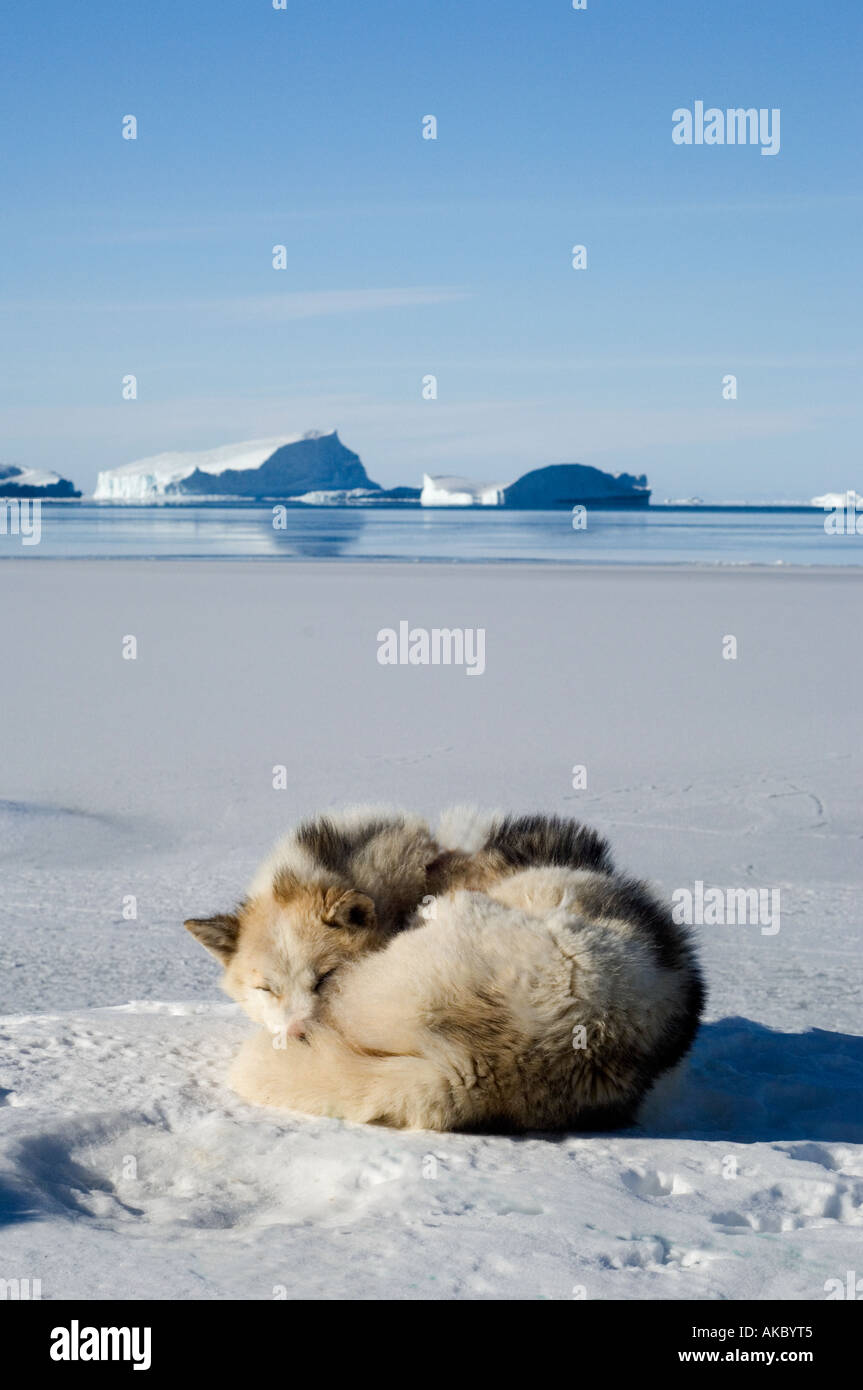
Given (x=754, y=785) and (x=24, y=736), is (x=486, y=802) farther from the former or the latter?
(x=24, y=736)

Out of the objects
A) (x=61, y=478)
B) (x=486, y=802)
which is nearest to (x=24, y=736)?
(x=486, y=802)

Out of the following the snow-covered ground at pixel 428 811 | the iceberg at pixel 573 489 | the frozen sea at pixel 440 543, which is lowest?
the snow-covered ground at pixel 428 811

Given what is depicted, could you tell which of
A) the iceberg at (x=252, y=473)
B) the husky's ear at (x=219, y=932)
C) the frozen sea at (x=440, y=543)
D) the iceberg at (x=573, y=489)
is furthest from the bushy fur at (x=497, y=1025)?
the iceberg at (x=252, y=473)

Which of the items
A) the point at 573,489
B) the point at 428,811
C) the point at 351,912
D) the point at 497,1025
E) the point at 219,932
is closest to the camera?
the point at 497,1025

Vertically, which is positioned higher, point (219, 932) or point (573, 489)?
point (573, 489)

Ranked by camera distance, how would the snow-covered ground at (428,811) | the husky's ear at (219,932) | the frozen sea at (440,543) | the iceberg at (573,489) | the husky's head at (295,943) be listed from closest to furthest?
the snow-covered ground at (428,811), the husky's head at (295,943), the husky's ear at (219,932), the frozen sea at (440,543), the iceberg at (573,489)

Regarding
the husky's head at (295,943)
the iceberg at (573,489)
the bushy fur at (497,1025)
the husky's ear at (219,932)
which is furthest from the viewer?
the iceberg at (573,489)

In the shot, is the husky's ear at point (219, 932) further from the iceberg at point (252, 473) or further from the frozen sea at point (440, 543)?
the iceberg at point (252, 473)

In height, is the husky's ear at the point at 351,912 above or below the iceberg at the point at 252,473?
below

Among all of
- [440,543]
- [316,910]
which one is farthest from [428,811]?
[440,543]

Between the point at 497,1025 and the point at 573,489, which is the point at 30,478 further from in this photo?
the point at 497,1025
